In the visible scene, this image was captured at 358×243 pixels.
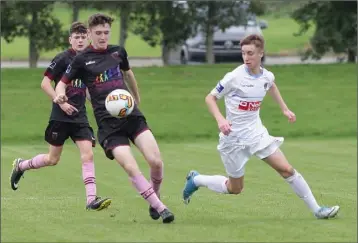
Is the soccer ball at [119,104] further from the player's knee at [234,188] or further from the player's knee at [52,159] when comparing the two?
the player's knee at [52,159]

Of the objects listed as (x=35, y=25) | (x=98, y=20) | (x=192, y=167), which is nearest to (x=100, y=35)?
(x=98, y=20)

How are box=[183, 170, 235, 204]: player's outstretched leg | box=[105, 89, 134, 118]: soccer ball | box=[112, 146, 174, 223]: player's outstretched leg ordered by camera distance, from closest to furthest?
box=[112, 146, 174, 223]: player's outstretched leg, box=[105, 89, 134, 118]: soccer ball, box=[183, 170, 235, 204]: player's outstretched leg

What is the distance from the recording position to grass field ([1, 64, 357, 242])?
931 cm

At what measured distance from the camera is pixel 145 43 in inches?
1660

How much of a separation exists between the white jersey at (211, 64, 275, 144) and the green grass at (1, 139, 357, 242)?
2.82 feet

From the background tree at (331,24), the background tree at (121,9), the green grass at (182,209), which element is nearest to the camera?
the green grass at (182,209)

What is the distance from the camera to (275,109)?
27375 mm

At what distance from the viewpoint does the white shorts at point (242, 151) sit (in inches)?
396

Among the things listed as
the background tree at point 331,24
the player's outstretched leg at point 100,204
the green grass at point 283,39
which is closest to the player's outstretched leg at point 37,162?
the player's outstretched leg at point 100,204

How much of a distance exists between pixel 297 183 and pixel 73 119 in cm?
302

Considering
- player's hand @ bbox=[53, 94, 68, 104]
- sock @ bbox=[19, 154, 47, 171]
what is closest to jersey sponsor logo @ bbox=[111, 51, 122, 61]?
player's hand @ bbox=[53, 94, 68, 104]

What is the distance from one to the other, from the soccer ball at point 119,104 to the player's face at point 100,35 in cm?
55

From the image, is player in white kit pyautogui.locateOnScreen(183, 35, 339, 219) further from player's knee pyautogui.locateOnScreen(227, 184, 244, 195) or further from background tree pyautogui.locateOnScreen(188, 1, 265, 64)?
background tree pyautogui.locateOnScreen(188, 1, 265, 64)

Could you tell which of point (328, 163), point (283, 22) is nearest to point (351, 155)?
point (328, 163)
